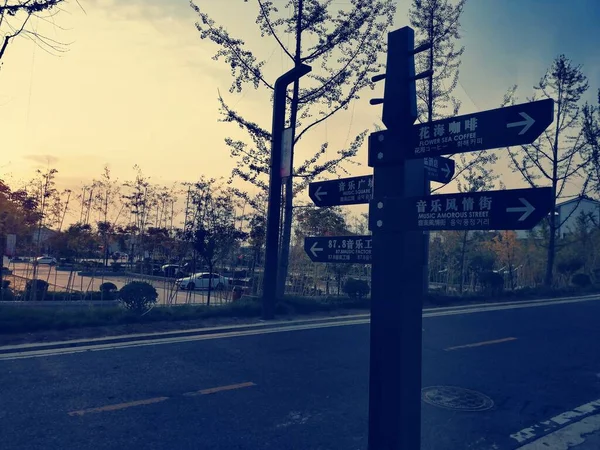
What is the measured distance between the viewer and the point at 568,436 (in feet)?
17.4

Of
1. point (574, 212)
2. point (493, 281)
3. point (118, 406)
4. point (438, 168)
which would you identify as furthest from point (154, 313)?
point (574, 212)

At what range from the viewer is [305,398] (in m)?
6.22

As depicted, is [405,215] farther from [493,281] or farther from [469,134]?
[493,281]

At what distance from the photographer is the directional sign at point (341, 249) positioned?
4.40 m

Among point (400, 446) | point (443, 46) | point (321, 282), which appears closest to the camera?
point (400, 446)

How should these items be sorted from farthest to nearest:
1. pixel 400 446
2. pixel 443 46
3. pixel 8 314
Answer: pixel 443 46 → pixel 8 314 → pixel 400 446

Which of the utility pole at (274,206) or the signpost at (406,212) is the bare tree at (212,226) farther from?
the signpost at (406,212)

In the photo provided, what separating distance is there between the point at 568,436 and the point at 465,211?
3.29 meters

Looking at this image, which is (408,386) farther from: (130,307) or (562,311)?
(562,311)

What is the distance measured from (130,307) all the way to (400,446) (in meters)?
8.39

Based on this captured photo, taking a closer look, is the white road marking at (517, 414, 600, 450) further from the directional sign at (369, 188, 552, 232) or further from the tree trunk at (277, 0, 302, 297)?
the tree trunk at (277, 0, 302, 297)

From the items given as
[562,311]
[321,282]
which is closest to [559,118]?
[562,311]

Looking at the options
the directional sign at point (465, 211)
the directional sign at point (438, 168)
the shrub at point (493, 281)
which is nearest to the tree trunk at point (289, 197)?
the shrub at point (493, 281)

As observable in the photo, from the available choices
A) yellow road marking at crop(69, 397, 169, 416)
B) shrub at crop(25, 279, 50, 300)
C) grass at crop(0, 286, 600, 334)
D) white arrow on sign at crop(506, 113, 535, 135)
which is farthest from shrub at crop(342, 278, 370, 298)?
white arrow on sign at crop(506, 113, 535, 135)
